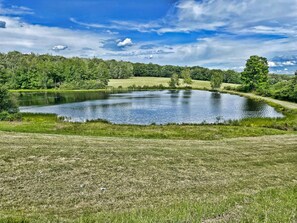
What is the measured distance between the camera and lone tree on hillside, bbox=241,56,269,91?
12725 centimetres

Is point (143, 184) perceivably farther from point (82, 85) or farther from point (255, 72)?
point (82, 85)

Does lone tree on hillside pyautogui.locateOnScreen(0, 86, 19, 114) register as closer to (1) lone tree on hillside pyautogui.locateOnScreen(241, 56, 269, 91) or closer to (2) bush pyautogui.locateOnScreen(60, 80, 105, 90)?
(1) lone tree on hillside pyautogui.locateOnScreen(241, 56, 269, 91)

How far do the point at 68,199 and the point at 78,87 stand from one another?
509 feet

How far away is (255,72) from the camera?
5069 inches

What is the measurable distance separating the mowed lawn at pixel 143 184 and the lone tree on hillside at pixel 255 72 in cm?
11269

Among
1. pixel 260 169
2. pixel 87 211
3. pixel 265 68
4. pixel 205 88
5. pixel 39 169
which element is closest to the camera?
pixel 87 211

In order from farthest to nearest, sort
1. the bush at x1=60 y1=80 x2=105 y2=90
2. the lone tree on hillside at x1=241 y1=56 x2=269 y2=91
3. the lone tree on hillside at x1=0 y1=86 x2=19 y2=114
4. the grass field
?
the bush at x1=60 y1=80 x2=105 y2=90 → the lone tree on hillside at x1=241 y1=56 x2=269 y2=91 → the lone tree on hillside at x1=0 y1=86 x2=19 y2=114 → the grass field

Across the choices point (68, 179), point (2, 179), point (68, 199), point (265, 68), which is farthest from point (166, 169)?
point (265, 68)

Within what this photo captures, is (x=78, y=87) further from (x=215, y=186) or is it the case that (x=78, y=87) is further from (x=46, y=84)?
(x=215, y=186)

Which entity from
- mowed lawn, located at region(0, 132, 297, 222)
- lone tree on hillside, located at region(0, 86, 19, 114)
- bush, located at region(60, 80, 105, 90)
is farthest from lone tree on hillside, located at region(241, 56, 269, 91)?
mowed lawn, located at region(0, 132, 297, 222)

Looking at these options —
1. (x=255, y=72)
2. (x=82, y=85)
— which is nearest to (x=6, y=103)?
(x=255, y=72)

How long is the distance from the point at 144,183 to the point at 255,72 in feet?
412

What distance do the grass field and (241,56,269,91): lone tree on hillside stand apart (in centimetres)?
11133

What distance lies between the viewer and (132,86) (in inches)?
6663
